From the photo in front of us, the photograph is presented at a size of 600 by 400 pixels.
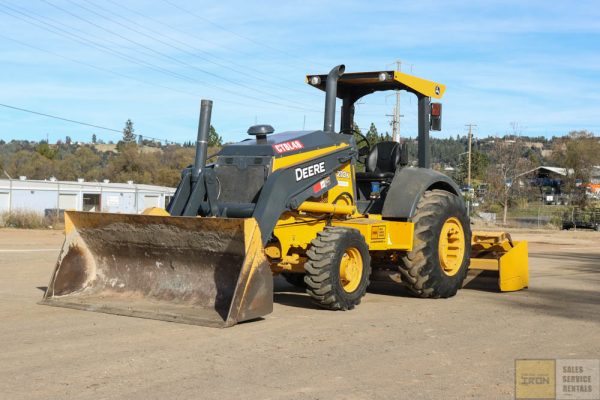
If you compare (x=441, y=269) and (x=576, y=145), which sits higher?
(x=576, y=145)

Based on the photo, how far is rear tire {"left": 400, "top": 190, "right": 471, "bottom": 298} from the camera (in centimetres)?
974

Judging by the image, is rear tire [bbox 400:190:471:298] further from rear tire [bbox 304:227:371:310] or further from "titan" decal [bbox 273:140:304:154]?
"titan" decal [bbox 273:140:304:154]

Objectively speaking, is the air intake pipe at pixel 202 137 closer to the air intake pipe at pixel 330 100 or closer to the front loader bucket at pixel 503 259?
the air intake pipe at pixel 330 100

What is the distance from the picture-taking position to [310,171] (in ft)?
29.5

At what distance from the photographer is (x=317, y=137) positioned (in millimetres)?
9391

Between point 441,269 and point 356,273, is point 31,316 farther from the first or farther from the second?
point 441,269

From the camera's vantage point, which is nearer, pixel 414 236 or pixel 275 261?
pixel 275 261

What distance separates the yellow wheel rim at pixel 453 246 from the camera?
408 inches

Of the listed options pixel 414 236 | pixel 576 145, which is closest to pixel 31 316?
pixel 414 236

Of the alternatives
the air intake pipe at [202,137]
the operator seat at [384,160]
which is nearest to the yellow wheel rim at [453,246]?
the operator seat at [384,160]

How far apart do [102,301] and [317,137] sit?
3.25 metres

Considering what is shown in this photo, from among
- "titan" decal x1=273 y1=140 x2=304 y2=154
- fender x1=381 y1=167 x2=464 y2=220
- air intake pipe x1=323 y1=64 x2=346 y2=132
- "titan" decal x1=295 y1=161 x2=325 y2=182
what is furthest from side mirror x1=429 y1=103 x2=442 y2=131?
"titan" decal x1=273 y1=140 x2=304 y2=154

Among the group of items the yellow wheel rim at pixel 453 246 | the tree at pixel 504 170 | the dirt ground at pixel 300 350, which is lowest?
the dirt ground at pixel 300 350

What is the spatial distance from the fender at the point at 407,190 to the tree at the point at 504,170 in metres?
47.6
